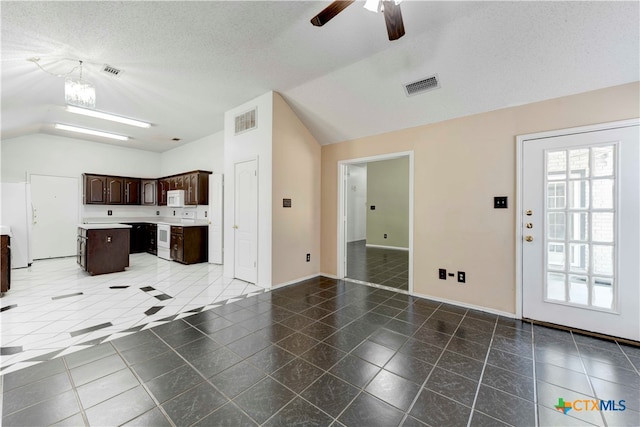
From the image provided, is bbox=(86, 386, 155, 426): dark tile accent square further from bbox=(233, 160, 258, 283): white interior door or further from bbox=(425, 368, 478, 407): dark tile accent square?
bbox=(233, 160, 258, 283): white interior door

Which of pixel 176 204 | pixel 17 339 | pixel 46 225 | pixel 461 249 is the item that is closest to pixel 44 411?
pixel 17 339

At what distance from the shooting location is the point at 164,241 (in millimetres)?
6398

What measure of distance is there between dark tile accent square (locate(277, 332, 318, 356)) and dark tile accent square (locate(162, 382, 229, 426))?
71 cm

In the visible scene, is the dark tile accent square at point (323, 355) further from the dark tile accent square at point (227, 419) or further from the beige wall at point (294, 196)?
the beige wall at point (294, 196)

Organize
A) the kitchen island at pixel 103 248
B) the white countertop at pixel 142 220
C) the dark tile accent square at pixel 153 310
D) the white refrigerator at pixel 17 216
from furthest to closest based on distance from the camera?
the white countertop at pixel 142 220
the white refrigerator at pixel 17 216
the kitchen island at pixel 103 248
the dark tile accent square at pixel 153 310

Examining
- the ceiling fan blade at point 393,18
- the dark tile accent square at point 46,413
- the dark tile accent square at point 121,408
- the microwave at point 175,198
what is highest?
the ceiling fan blade at point 393,18

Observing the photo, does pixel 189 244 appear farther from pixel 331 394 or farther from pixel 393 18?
pixel 393 18

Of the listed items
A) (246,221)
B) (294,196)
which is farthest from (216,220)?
(294,196)

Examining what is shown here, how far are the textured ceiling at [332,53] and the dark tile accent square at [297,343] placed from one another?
307 centimetres

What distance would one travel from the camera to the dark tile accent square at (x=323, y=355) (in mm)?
2111

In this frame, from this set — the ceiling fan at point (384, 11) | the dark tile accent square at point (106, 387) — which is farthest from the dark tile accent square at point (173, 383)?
the ceiling fan at point (384, 11)

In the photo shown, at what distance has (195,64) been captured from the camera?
10.4ft

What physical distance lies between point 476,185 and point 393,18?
2304 millimetres

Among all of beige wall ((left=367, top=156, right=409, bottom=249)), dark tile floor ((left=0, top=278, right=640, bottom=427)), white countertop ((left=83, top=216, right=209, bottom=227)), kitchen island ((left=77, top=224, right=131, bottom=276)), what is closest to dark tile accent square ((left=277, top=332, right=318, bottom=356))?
dark tile floor ((left=0, top=278, right=640, bottom=427))
